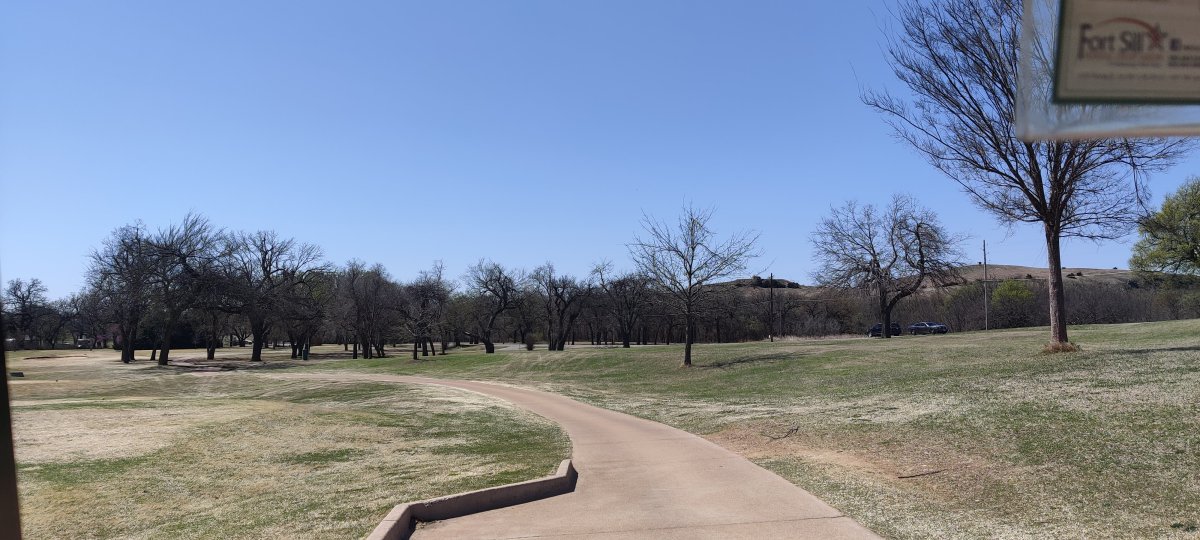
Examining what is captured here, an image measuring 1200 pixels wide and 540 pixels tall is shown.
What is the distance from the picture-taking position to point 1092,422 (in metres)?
10.7

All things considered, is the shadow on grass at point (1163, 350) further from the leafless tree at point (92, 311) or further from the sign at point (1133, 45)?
the leafless tree at point (92, 311)

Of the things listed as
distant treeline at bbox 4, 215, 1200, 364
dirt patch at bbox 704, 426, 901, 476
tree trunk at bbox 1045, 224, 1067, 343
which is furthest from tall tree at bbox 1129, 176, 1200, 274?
dirt patch at bbox 704, 426, 901, 476

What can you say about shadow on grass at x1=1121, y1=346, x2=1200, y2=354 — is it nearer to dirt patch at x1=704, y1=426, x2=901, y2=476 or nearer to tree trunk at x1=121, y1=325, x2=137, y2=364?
dirt patch at x1=704, y1=426, x2=901, y2=476

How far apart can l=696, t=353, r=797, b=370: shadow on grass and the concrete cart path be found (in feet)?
65.5

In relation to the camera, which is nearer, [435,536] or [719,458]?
[435,536]

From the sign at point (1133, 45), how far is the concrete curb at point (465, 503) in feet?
22.5

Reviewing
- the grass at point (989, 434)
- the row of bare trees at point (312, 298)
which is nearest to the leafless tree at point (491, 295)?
the row of bare trees at point (312, 298)

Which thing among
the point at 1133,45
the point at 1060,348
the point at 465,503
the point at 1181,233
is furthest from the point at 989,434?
the point at 1181,233

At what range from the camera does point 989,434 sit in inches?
432

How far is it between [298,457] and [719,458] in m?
7.50

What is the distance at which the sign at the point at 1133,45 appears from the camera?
103 inches

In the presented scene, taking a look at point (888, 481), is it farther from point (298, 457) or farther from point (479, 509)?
point (298, 457)

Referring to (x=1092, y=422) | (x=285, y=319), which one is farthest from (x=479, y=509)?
(x=285, y=319)

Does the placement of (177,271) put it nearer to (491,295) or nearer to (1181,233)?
(491,295)
